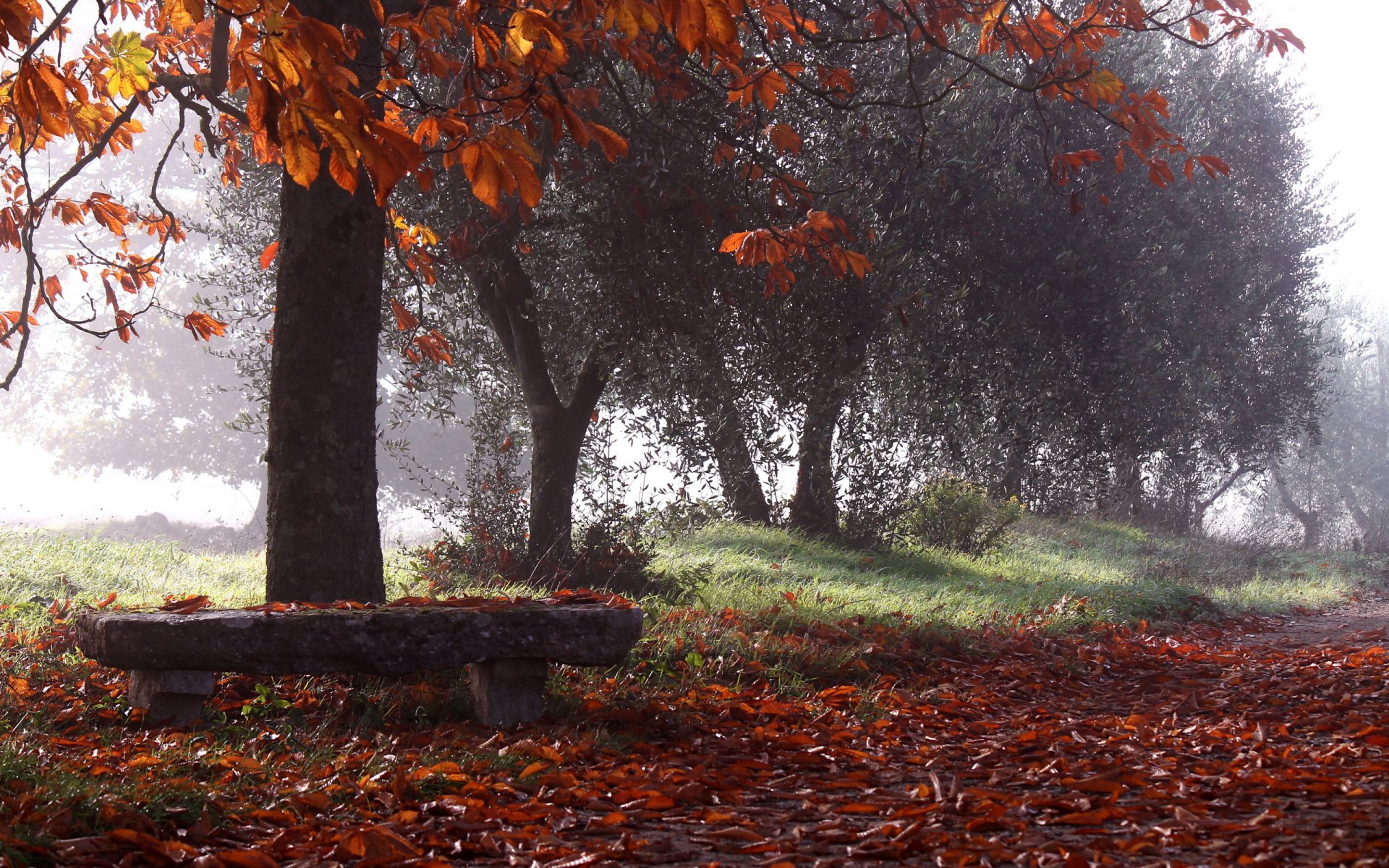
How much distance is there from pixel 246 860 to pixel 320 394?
3.26 metres

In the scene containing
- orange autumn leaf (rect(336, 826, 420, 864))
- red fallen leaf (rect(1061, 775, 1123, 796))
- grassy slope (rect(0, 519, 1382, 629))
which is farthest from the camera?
grassy slope (rect(0, 519, 1382, 629))

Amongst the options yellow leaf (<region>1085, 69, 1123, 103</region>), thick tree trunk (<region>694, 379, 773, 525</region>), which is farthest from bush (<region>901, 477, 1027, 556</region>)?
yellow leaf (<region>1085, 69, 1123, 103</region>)

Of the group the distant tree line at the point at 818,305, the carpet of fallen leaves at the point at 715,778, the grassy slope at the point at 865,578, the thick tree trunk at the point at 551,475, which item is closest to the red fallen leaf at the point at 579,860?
the carpet of fallen leaves at the point at 715,778

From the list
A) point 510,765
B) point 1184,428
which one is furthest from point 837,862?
point 1184,428

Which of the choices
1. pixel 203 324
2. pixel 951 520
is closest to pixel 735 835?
pixel 203 324

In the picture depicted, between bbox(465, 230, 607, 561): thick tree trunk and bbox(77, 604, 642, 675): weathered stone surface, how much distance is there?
5277 millimetres

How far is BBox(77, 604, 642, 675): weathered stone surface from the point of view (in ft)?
13.6

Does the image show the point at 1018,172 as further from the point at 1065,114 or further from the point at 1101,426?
the point at 1101,426

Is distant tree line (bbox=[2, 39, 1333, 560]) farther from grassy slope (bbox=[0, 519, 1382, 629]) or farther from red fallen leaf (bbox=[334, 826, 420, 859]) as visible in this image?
red fallen leaf (bbox=[334, 826, 420, 859])

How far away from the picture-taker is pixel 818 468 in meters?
13.4

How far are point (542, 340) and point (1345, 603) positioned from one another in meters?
11.9

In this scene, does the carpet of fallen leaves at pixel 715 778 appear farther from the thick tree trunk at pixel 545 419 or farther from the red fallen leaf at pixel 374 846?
the thick tree trunk at pixel 545 419

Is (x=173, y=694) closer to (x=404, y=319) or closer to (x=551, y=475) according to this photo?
(x=404, y=319)

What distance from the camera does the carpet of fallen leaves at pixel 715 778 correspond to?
9.09ft
